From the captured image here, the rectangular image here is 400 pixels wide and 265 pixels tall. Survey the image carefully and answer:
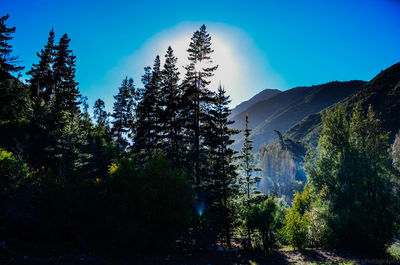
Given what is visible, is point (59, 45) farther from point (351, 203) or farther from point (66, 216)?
point (351, 203)

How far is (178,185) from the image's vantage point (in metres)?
11.6

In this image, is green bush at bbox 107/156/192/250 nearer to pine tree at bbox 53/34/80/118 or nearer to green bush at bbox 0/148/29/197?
green bush at bbox 0/148/29/197

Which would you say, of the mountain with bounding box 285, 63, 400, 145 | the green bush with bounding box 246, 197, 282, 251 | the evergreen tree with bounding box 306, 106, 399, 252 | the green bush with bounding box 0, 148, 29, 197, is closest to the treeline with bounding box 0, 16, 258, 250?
the green bush with bounding box 0, 148, 29, 197

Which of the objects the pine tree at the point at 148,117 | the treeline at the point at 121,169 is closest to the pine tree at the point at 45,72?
the treeline at the point at 121,169

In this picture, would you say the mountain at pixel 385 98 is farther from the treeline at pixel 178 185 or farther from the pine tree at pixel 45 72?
the pine tree at pixel 45 72

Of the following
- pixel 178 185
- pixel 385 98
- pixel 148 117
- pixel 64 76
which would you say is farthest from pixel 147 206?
pixel 385 98

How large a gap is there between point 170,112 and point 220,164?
7664 mm

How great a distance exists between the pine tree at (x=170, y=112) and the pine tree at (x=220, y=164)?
3.63 metres

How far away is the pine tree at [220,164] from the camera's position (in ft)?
53.6

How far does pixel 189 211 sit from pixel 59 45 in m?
28.1

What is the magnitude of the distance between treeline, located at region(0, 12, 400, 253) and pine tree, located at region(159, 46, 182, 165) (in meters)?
0.12

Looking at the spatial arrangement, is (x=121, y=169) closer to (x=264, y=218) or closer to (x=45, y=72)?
(x=264, y=218)

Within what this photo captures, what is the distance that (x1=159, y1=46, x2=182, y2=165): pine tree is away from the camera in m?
19.7

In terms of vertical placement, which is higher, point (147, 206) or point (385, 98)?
point (385, 98)
